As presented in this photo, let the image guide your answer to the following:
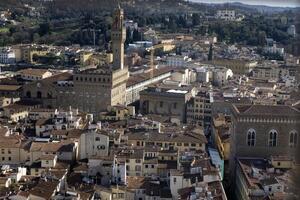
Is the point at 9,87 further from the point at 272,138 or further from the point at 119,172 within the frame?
the point at 272,138

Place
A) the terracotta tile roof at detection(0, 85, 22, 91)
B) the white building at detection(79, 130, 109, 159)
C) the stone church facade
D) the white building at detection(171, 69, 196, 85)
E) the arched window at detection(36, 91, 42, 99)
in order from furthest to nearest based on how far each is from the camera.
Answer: the white building at detection(171, 69, 196, 85) < the terracotta tile roof at detection(0, 85, 22, 91) < the arched window at detection(36, 91, 42, 99) < the stone church facade < the white building at detection(79, 130, 109, 159)

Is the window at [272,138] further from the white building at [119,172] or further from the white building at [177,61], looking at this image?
the white building at [177,61]

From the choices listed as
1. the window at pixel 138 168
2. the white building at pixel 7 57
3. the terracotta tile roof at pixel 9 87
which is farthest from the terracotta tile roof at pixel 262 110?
the white building at pixel 7 57

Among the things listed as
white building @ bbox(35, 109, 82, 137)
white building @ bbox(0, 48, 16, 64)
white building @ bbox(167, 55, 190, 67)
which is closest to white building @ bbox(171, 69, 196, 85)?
white building @ bbox(167, 55, 190, 67)

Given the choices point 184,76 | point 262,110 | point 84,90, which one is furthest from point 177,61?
point 262,110

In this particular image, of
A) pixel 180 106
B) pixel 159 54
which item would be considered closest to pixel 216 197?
pixel 180 106

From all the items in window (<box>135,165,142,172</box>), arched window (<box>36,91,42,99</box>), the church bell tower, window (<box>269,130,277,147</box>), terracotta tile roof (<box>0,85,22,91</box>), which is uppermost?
the church bell tower

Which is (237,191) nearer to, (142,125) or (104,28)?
(142,125)

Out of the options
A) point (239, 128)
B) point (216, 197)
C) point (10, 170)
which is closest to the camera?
point (216, 197)

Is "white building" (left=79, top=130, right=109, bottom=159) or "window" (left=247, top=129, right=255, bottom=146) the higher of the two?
"window" (left=247, top=129, right=255, bottom=146)

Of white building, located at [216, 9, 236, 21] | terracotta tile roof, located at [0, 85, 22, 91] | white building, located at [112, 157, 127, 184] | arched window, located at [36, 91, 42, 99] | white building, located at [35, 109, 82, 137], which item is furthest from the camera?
white building, located at [216, 9, 236, 21]

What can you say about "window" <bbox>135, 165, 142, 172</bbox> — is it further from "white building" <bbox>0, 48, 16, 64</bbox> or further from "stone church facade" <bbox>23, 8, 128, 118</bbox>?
"white building" <bbox>0, 48, 16, 64</bbox>
